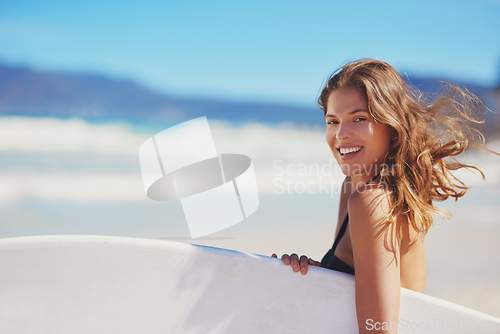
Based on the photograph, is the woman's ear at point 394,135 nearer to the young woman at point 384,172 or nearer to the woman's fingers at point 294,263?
the young woman at point 384,172

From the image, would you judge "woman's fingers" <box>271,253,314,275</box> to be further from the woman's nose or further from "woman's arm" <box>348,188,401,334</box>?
the woman's nose

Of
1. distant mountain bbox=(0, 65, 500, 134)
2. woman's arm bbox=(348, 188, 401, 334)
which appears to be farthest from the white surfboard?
distant mountain bbox=(0, 65, 500, 134)

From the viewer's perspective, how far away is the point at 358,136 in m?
0.95

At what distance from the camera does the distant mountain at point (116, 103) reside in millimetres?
4543

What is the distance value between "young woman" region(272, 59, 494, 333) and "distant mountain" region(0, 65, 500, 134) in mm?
3752

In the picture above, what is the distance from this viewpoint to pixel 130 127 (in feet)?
15.7

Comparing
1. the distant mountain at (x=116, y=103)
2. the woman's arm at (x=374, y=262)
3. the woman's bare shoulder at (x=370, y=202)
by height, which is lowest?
the distant mountain at (x=116, y=103)

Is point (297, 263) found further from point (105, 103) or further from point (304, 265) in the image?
point (105, 103)

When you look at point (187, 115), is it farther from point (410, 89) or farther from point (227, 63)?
point (410, 89)

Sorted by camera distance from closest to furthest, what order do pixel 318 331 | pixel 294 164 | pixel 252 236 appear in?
pixel 318 331
pixel 252 236
pixel 294 164

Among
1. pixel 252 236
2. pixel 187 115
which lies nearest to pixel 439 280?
pixel 252 236

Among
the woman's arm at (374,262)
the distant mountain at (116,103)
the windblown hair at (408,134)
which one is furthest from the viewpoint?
the distant mountain at (116,103)

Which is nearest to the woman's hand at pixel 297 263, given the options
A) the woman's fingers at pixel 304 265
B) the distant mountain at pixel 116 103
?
the woman's fingers at pixel 304 265

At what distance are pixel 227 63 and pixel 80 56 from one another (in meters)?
1.88
